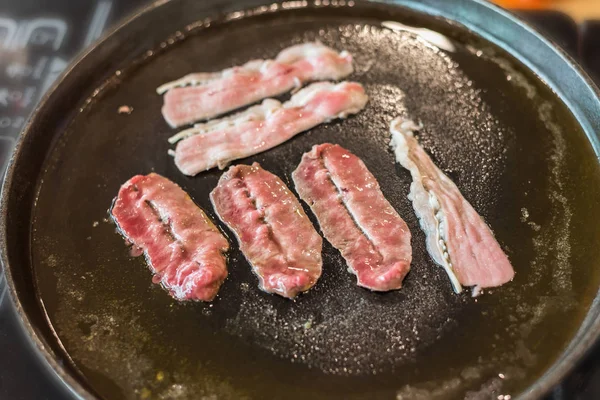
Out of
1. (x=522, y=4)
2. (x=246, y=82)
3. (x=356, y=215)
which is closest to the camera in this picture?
(x=356, y=215)

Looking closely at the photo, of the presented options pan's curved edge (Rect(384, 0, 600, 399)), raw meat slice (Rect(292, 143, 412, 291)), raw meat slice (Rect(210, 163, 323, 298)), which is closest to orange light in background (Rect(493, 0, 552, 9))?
pan's curved edge (Rect(384, 0, 600, 399))


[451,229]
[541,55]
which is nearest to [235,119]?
[451,229]

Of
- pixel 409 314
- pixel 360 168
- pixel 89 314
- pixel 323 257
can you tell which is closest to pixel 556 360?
pixel 409 314

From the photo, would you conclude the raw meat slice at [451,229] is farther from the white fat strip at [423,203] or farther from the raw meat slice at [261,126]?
the raw meat slice at [261,126]

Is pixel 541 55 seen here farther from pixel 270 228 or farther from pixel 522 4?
pixel 270 228

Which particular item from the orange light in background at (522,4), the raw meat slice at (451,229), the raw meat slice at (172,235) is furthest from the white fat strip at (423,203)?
the orange light in background at (522,4)

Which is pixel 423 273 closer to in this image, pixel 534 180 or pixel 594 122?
pixel 534 180
